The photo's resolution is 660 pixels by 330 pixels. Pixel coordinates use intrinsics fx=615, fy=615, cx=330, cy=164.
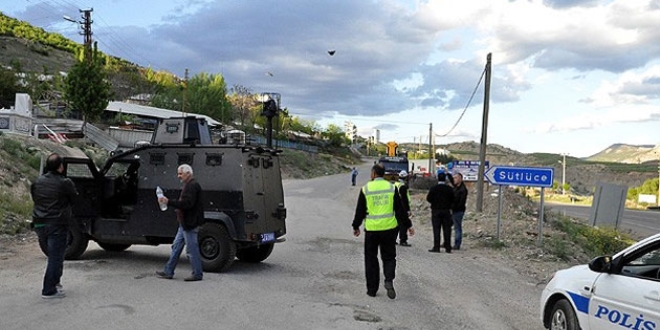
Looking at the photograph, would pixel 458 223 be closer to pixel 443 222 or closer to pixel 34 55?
pixel 443 222

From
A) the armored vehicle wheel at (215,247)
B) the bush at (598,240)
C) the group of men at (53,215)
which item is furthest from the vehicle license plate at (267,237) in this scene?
the bush at (598,240)

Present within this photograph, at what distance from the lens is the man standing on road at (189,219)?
8938 mm

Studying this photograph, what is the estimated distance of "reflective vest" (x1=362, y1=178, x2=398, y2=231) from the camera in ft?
27.7

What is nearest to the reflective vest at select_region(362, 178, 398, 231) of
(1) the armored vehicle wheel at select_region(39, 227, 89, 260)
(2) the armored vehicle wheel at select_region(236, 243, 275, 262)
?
(2) the armored vehicle wheel at select_region(236, 243, 275, 262)

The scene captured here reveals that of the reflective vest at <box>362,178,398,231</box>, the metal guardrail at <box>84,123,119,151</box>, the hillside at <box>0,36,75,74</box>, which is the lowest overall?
the reflective vest at <box>362,178,398,231</box>

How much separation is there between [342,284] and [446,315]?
216 cm

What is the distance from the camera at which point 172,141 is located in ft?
36.9

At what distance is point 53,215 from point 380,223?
4244mm

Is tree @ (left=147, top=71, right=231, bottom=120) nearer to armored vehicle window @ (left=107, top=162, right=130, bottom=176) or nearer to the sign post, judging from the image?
the sign post

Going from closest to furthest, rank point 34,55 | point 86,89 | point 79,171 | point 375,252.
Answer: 1. point 375,252
2. point 79,171
3. point 86,89
4. point 34,55

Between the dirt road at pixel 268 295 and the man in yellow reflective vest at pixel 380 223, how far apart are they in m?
0.34

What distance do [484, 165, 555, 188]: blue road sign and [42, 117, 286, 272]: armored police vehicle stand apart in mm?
6488

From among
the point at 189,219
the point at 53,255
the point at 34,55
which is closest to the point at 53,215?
the point at 53,255

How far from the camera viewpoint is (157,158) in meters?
10.5
